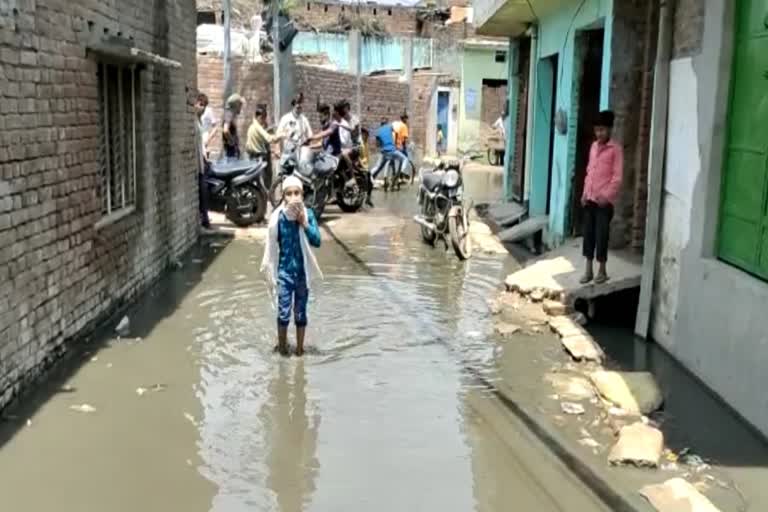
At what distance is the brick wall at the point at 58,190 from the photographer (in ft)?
17.9

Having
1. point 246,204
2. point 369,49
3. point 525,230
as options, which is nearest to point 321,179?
point 246,204

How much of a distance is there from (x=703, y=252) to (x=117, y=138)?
520cm

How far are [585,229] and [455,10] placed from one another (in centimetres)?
2896

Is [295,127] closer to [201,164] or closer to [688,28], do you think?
[201,164]

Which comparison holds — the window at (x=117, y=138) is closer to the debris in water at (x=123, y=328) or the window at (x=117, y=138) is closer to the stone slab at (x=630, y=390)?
the debris in water at (x=123, y=328)

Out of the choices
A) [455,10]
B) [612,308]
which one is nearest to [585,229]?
[612,308]

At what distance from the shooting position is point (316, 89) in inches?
1005

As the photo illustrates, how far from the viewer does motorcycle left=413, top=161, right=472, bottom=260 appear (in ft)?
38.2

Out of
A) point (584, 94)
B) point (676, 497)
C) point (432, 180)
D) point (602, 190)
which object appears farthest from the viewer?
point (432, 180)

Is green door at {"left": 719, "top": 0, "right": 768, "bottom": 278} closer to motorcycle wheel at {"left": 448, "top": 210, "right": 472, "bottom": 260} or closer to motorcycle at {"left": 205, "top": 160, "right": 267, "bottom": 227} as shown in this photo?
motorcycle wheel at {"left": 448, "top": 210, "right": 472, "bottom": 260}

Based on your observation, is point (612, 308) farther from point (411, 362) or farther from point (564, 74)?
point (564, 74)

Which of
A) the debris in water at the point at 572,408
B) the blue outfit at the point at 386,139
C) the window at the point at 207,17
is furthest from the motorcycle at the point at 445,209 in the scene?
the window at the point at 207,17

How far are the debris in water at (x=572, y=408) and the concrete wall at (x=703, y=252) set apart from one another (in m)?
0.95

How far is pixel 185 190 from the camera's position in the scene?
11.4 metres
